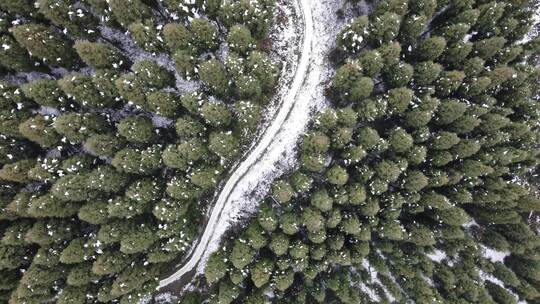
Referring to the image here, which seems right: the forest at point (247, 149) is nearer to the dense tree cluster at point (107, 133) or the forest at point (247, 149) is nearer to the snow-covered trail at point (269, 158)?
the dense tree cluster at point (107, 133)

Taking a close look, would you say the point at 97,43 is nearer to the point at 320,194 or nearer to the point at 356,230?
the point at 320,194

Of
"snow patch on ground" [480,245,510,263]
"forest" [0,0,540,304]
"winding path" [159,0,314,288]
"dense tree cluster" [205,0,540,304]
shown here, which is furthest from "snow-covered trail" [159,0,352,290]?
"snow patch on ground" [480,245,510,263]

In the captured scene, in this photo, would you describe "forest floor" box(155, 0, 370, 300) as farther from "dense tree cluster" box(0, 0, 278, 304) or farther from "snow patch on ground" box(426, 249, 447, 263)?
"snow patch on ground" box(426, 249, 447, 263)

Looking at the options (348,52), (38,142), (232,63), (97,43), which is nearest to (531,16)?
(348,52)

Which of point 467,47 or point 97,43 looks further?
point 467,47

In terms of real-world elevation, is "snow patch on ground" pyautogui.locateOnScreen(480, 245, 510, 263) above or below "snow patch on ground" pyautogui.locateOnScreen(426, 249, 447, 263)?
above

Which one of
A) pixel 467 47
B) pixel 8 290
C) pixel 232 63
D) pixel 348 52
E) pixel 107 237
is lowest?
pixel 8 290
